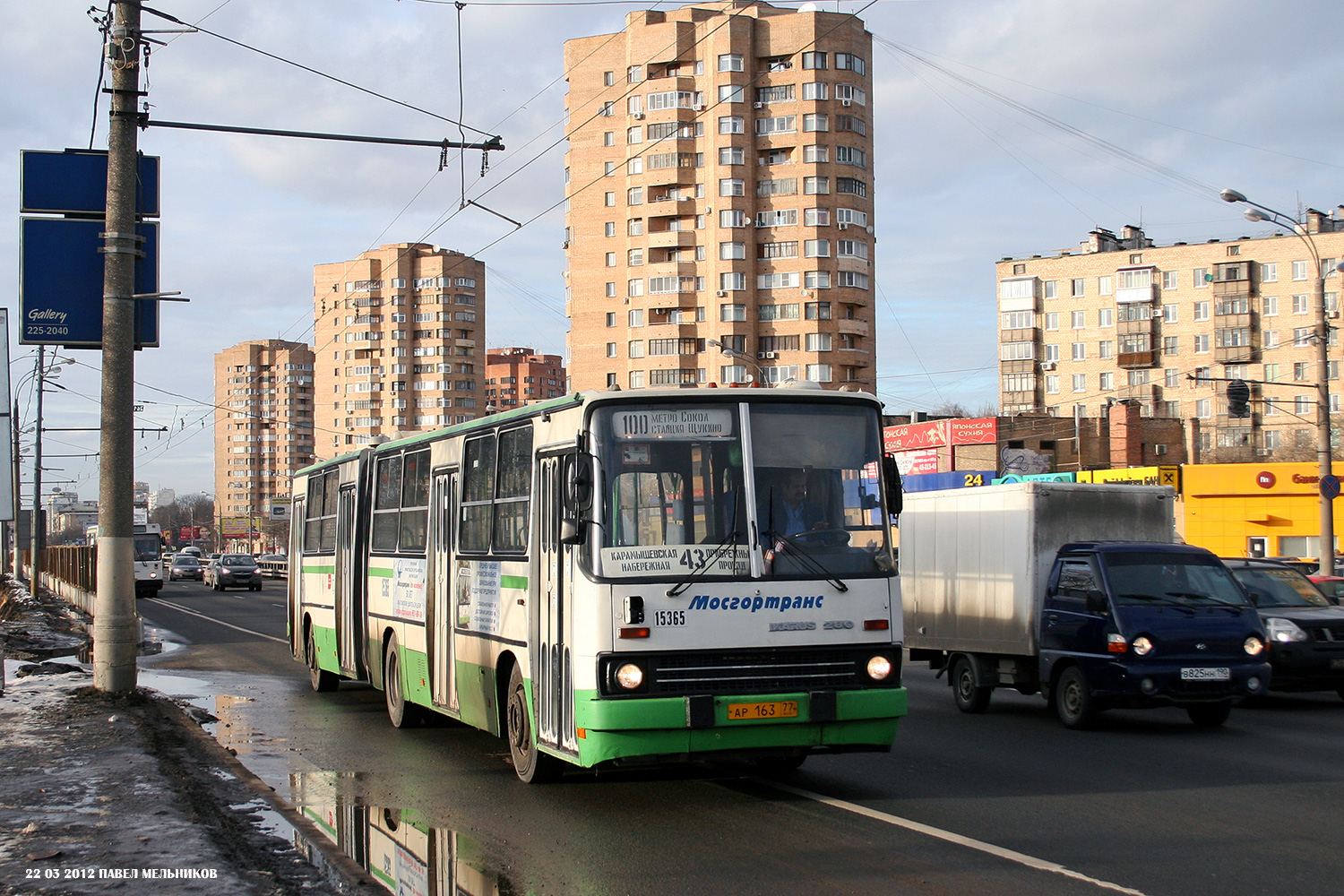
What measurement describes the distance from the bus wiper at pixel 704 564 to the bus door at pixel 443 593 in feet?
12.2

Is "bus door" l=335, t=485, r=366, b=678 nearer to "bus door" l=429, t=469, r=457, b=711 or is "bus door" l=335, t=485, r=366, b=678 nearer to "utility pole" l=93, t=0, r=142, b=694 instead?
"utility pole" l=93, t=0, r=142, b=694

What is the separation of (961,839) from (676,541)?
8.21 feet

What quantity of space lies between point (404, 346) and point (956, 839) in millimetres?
129111

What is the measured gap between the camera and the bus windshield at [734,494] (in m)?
8.51

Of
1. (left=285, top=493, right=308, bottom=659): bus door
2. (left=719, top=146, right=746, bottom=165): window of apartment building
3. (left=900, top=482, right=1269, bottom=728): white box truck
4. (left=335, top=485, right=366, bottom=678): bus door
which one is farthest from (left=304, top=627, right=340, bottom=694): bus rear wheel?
(left=719, top=146, right=746, bottom=165): window of apartment building

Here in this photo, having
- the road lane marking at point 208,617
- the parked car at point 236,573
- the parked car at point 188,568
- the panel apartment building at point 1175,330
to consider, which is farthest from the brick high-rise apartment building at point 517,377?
the road lane marking at point 208,617

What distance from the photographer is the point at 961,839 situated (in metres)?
7.55

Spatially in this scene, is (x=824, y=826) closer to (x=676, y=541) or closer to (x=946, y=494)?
(x=676, y=541)

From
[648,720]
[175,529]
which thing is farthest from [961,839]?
[175,529]

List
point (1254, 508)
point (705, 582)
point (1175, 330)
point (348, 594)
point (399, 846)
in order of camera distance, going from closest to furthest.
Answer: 1. point (399, 846)
2. point (705, 582)
3. point (348, 594)
4. point (1254, 508)
5. point (1175, 330)

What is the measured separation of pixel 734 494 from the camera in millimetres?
8586

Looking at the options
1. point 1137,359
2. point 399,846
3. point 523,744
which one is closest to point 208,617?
point 523,744

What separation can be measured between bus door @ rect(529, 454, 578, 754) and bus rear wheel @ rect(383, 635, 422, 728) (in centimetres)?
436

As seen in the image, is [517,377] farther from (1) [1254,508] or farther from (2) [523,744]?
(2) [523,744]
